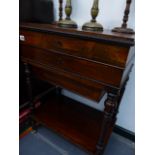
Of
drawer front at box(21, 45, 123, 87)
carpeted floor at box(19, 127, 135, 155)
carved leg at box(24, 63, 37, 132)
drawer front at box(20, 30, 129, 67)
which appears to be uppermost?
drawer front at box(20, 30, 129, 67)

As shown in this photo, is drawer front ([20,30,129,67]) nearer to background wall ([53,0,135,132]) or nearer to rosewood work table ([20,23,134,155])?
rosewood work table ([20,23,134,155])

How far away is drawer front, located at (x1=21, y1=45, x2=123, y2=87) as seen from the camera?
2.14 feet

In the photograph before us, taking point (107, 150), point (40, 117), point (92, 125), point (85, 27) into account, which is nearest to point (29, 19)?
point (85, 27)

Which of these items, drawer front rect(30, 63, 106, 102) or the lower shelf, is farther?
the lower shelf

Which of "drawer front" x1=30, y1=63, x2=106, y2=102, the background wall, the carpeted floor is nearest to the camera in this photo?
"drawer front" x1=30, y1=63, x2=106, y2=102

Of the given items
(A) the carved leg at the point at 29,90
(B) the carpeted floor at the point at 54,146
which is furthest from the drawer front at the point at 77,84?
(B) the carpeted floor at the point at 54,146

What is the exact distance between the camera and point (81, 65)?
0.72 m

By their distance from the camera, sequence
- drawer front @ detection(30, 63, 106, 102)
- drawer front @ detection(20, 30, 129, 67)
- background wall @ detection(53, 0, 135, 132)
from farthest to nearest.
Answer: background wall @ detection(53, 0, 135, 132), drawer front @ detection(30, 63, 106, 102), drawer front @ detection(20, 30, 129, 67)

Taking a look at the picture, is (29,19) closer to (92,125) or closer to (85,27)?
(85,27)

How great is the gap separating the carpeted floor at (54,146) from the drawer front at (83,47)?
2.72 feet

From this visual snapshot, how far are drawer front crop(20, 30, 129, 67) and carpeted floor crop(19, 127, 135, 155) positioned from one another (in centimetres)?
83

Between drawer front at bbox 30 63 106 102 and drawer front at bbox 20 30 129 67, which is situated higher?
drawer front at bbox 20 30 129 67

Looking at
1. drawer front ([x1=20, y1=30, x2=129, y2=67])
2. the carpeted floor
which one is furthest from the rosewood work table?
the carpeted floor

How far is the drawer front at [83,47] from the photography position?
1.99 feet
